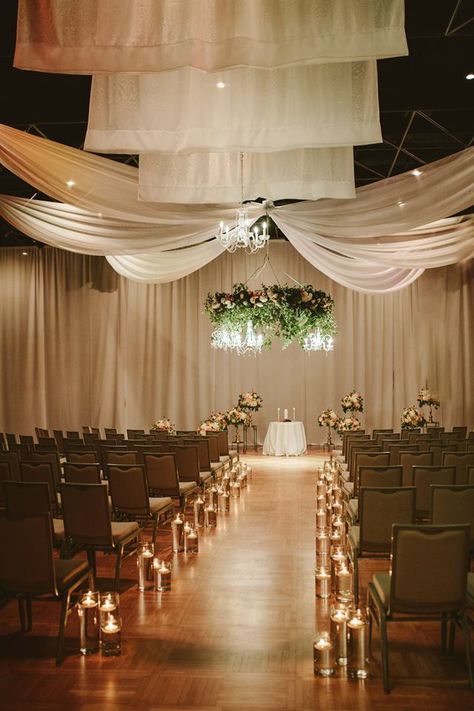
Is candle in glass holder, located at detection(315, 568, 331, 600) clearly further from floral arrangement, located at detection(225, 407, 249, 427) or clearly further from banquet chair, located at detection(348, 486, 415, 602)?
floral arrangement, located at detection(225, 407, 249, 427)

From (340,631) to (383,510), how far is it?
1.27 metres

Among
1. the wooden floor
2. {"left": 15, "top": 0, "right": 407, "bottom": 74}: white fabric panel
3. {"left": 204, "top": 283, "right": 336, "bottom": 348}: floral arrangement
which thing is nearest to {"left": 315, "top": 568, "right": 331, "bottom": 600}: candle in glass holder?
the wooden floor

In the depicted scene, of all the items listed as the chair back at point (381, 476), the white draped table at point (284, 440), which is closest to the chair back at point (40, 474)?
the chair back at point (381, 476)

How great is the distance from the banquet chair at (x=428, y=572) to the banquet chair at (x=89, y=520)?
2.23 metres

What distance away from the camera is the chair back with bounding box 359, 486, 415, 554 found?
5090 millimetres

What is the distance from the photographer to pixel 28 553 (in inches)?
165

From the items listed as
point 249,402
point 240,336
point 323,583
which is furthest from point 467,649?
point 249,402

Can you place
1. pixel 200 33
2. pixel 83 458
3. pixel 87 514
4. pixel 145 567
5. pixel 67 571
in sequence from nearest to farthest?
pixel 200 33 → pixel 67 571 → pixel 87 514 → pixel 145 567 → pixel 83 458

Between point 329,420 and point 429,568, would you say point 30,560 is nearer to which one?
point 429,568

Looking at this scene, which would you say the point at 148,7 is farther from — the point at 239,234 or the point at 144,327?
the point at 144,327

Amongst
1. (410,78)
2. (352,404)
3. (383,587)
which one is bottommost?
(383,587)

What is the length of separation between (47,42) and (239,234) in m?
4.78

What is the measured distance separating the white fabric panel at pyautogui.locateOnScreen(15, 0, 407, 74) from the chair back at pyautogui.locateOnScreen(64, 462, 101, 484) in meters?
3.97

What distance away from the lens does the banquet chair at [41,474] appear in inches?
268
